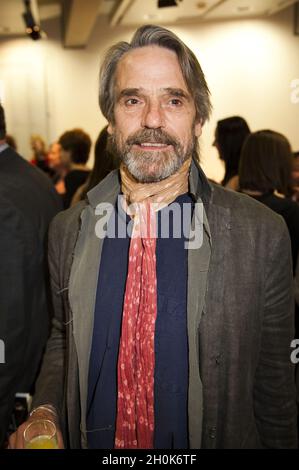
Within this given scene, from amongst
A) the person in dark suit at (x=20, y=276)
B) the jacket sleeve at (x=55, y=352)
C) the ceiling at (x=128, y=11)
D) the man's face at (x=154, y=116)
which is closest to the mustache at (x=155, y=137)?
the man's face at (x=154, y=116)

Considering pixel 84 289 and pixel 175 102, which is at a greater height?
pixel 175 102

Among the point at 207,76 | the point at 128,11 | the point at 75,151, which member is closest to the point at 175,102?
the point at 75,151

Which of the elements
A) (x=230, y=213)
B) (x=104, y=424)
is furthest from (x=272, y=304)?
(x=104, y=424)

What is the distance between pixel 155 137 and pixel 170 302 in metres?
0.40

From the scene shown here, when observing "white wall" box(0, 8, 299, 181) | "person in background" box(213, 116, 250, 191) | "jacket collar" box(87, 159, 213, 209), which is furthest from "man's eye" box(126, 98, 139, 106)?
"white wall" box(0, 8, 299, 181)

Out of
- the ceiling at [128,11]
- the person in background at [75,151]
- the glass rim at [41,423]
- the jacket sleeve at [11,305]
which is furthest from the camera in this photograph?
the ceiling at [128,11]

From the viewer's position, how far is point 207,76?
5.85m

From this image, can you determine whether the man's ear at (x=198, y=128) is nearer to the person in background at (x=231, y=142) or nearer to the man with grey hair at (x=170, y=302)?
the man with grey hair at (x=170, y=302)

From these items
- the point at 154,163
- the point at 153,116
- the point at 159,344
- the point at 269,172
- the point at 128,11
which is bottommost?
the point at 159,344

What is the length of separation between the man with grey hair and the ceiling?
134 inches

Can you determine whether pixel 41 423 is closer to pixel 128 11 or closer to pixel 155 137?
pixel 155 137

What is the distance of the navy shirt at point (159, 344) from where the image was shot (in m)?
1.01

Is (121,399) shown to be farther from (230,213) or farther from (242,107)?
(242,107)

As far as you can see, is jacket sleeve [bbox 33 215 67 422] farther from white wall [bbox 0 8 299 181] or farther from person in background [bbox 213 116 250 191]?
white wall [bbox 0 8 299 181]
